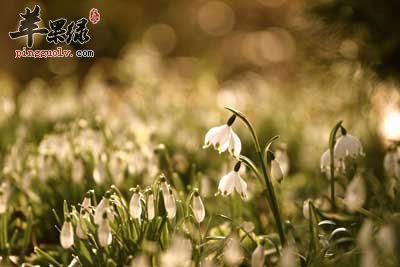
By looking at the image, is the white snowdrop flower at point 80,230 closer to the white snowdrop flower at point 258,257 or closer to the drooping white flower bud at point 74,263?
the drooping white flower bud at point 74,263

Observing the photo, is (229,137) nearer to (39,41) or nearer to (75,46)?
(39,41)

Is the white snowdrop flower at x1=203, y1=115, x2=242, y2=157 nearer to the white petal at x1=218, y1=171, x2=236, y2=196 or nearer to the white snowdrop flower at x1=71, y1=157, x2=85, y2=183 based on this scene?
the white petal at x1=218, y1=171, x2=236, y2=196

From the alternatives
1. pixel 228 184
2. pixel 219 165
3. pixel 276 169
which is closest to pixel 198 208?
pixel 228 184

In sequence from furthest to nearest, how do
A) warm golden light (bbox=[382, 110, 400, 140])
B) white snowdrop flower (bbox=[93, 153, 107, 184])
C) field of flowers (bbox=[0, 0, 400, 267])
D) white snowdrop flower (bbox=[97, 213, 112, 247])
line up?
1. warm golden light (bbox=[382, 110, 400, 140])
2. white snowdrop flower (bbox=[93, 153, 107, 184])
3. field of flowers (bbox=[0, 0, 400, 267])
4. white snowdrop flower (bbox=[97, 213, 112, 247])

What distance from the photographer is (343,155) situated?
1.72 m

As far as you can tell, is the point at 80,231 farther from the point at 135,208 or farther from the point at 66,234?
the point at 135,208

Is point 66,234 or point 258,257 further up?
point 66,234

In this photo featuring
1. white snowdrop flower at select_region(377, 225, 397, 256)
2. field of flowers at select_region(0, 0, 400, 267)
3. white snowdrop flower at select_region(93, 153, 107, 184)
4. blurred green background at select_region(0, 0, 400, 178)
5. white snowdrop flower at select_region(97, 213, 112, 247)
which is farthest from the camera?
blurred green background at select_region(0, 0, 400, 178)

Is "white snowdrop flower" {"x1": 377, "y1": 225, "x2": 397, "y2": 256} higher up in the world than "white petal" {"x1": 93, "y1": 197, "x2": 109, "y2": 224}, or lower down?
lower down

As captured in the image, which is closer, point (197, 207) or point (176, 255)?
point (176, 255)

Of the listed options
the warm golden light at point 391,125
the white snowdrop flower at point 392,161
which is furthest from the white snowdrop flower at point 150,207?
the warm golden light at point 391,125

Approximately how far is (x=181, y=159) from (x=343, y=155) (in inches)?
39.4

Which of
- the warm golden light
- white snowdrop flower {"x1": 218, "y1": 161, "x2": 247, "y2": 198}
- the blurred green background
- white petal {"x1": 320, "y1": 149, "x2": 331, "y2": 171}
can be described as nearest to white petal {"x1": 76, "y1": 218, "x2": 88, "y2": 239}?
white snowdrop flower {"x1": 218, "y1": 161, "x2": 247, "y2": 198}

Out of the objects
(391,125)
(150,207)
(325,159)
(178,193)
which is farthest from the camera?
(391,125)
